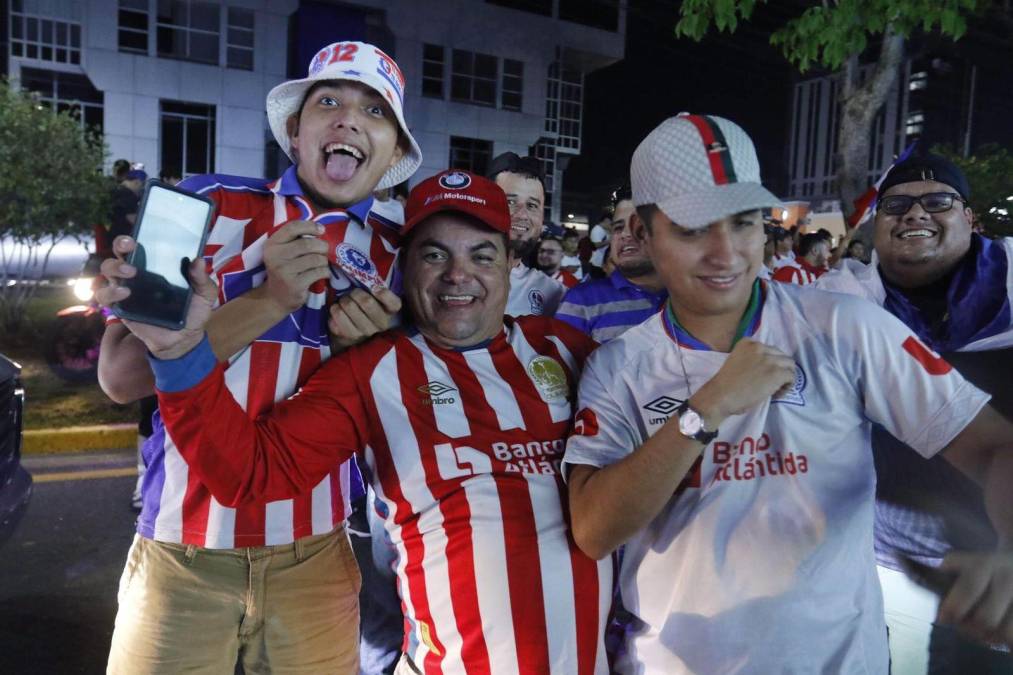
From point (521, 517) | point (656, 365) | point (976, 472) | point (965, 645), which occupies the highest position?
point (656, 365)

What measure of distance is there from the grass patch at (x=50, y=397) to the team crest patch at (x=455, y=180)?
506 centimetres

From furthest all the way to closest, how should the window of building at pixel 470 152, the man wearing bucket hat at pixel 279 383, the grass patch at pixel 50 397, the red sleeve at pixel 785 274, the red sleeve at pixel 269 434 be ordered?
1. the window of building at pixel 470 152
2. the grass patch at pixel 50 397
3. the red sleeve at pixel 785 274
4. the man wearing bucket hat at pixel 279 383
5. the red sleeve at pixel 269 434

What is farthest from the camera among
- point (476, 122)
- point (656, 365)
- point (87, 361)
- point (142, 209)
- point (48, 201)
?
point (476, 122)

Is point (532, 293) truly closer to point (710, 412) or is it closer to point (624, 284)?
point (624, 284)

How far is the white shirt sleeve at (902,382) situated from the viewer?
1770mm

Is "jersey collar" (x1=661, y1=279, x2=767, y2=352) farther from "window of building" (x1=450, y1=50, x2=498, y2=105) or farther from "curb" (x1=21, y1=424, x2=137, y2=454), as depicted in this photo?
"window of building" (x1=450, y1=50, x2=498, y2=105)

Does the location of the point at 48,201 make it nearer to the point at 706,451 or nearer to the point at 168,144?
the point at 706,451

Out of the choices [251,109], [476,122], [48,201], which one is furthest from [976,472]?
[476,122]

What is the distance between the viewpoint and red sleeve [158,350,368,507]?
1837 mm

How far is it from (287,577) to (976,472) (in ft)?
5.99

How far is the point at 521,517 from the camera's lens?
6.77 ft

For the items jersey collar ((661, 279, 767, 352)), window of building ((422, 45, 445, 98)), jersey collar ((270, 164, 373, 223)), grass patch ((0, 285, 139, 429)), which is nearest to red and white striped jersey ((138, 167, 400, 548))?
jersey collar ((270, 164, 373, 223))

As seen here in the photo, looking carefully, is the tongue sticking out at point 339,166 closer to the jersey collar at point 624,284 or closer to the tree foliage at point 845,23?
the jersey collar at point 624,284

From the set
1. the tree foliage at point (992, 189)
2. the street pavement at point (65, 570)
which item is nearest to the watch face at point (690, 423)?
the street pavement at point (65, 570)
